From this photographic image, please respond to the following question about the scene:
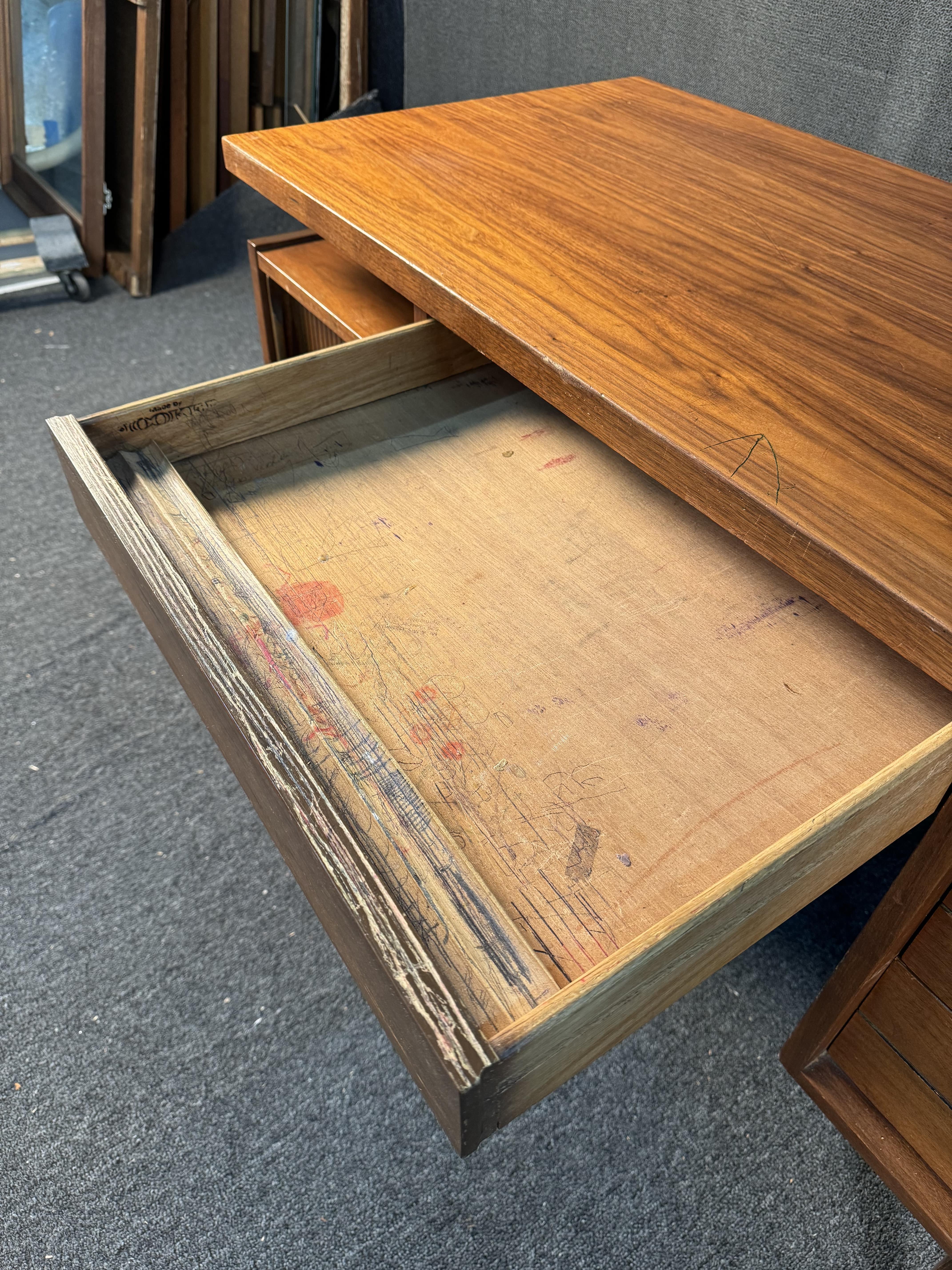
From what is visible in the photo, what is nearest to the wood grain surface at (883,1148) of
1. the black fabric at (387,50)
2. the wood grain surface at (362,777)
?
the wood grain surface at (362,777)

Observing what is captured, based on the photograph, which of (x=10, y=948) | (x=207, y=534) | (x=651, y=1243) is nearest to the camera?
(x=207, y=534)

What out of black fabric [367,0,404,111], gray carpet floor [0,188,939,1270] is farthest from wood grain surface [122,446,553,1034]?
black fabric [367,0,404,111]

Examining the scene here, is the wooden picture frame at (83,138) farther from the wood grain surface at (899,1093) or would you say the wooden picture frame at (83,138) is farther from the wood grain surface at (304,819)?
the wood grain surface at (899,1093)

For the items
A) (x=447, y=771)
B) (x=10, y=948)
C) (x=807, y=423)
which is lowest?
(x=10, y=948)

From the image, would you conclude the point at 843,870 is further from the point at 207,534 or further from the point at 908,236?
the point at 908,236

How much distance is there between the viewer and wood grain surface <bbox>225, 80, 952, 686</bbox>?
55 cm

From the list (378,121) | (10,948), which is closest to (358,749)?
(10,948)

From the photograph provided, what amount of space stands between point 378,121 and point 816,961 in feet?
3.50

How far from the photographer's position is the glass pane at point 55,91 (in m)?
1.89

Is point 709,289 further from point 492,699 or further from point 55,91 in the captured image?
point 55,91

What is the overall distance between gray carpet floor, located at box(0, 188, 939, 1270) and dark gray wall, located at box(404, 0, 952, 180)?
3.23ft

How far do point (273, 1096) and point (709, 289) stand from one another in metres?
0.83

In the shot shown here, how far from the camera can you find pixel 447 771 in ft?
1.78

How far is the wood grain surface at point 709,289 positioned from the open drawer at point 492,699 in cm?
9
